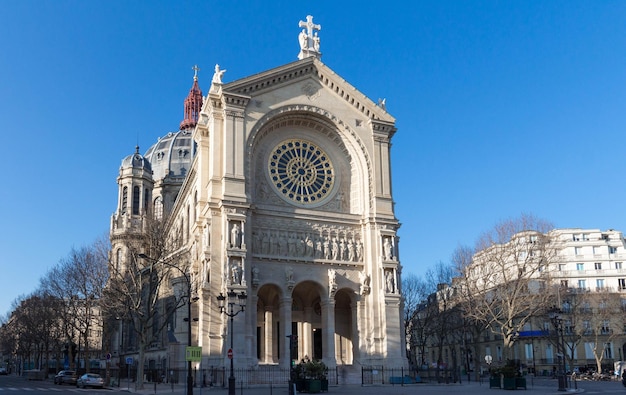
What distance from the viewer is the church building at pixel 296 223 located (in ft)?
140

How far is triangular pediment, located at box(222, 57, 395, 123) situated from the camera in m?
46.3

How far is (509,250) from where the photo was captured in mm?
51719

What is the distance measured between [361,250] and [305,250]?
4.87m

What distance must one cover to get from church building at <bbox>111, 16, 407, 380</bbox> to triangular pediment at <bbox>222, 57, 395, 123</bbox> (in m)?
0.08

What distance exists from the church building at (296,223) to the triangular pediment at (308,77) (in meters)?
0.08

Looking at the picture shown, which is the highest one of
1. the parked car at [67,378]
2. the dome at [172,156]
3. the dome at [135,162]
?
the dome at [172,156]

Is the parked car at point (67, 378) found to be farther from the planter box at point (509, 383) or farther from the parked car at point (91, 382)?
the planter box at point (509, 383)

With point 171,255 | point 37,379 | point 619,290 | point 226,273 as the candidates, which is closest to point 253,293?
point 226,273

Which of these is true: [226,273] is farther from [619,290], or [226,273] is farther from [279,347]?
[619,290]

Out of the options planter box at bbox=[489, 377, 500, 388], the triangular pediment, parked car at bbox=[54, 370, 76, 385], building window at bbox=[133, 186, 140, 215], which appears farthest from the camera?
building window at bbox=[133, 186, 140, 215]

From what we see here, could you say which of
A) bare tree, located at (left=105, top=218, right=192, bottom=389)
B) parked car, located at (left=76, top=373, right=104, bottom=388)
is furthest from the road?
parked car, located at (left=76, top=373, right=104, bottom=388)

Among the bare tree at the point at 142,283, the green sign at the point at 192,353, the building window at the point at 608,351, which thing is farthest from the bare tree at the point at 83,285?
the building window at the point at 608,351

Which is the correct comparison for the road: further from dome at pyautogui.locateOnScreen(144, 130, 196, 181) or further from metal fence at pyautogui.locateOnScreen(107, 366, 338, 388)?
Answer: dome at pyautogui.locateOnScreen(144, 130, 196, 181)

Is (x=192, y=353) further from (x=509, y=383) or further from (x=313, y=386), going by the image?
(x=509, y=383)
